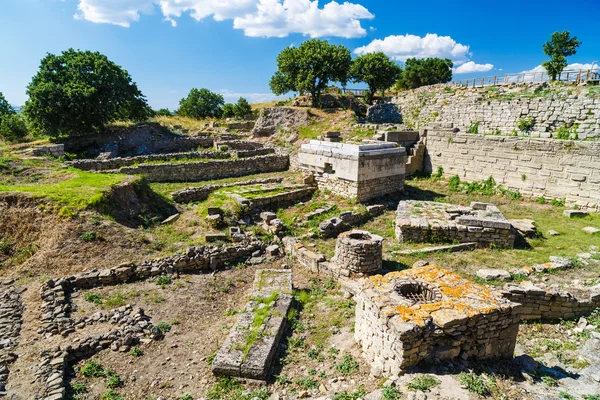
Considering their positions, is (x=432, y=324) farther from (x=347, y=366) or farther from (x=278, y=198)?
(x=278, y=198)

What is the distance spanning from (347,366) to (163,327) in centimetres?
341

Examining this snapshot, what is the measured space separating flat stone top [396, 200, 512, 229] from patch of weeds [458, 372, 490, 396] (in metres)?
5.68

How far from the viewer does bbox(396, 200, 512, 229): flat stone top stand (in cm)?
933

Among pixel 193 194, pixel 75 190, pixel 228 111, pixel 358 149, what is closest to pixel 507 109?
pixel 358 149

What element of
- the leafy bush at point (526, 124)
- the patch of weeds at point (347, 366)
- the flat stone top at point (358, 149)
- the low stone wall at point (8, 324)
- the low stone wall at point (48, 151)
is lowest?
the low stone wall at point (8, 324)

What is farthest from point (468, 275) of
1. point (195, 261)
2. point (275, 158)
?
point (275, 158)

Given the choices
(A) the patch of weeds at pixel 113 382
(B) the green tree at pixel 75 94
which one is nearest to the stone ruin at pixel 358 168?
(A) the patch of weeds at pixel 113 382

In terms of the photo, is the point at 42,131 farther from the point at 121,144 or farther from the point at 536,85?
the point at 536,85

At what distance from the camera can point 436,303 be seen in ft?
16.1

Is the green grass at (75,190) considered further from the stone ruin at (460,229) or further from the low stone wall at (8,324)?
the stone ruin at (460,229)

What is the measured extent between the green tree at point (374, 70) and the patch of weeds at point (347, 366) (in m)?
35.7

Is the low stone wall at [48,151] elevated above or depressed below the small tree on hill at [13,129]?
below

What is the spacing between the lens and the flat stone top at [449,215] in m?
9.33

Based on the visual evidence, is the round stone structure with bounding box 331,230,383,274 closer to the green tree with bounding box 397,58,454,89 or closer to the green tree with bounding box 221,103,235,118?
the green tree with bounding box 221,103,235,118
